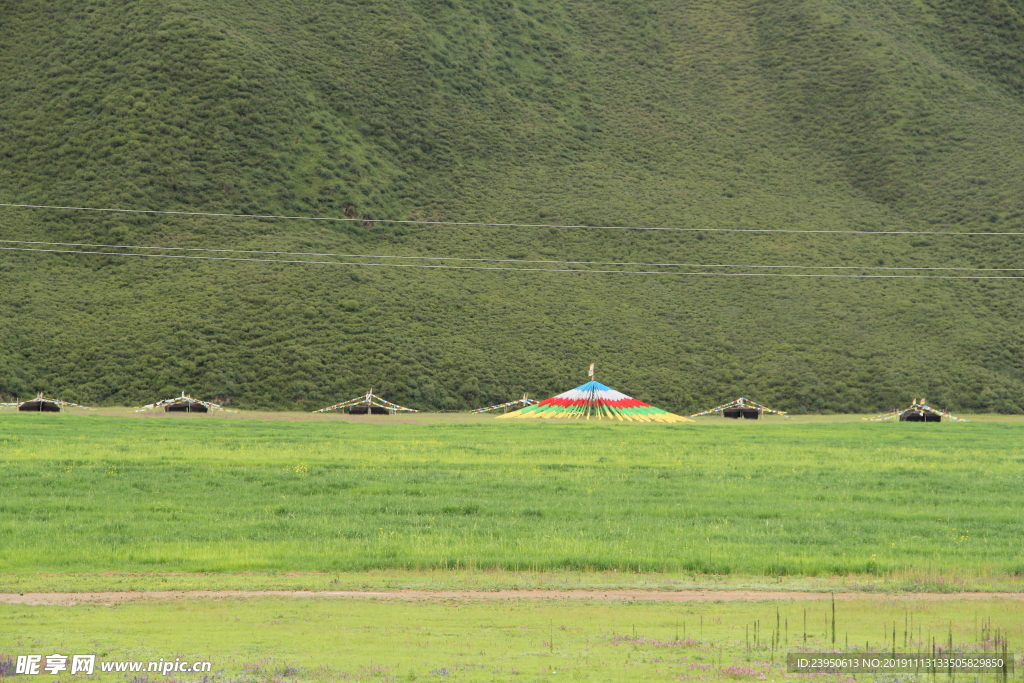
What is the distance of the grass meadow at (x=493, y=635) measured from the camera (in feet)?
30.8

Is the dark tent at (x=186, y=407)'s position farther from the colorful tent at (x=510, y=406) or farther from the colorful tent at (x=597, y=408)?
the colorful tent at (x=597, y=408)

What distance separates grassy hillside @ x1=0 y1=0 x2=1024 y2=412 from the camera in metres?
60.9

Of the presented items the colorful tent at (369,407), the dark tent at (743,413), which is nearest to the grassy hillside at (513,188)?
the colorful tent at (369,407)

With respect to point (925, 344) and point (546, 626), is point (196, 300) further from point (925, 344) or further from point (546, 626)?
point (546, 626)

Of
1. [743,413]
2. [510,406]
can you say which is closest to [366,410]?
[510,406]

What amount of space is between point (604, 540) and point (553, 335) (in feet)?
158

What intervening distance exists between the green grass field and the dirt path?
0.71 metres

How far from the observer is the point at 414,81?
3674 inches

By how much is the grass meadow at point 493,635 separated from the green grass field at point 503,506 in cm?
225

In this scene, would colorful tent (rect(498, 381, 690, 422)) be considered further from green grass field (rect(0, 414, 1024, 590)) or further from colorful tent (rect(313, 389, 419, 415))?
green grass field (rect(0, 414, 1024, 590))

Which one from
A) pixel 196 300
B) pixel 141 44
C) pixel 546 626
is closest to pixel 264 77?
pixel 141 44

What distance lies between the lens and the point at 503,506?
19.8 metres

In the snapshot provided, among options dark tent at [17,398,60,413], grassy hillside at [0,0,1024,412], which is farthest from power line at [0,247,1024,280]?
dark tent at [17,398,60,413]

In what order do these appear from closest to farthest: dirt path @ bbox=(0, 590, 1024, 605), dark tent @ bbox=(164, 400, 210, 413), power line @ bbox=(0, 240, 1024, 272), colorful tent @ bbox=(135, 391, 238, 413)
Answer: dirt path @ bbox=(0, 590, 1024, 605)
colorful tent @ bbox=(135, 391, 238, 413)
dark tent @ bbox=(164, 400, 210, 413)
power line @ bbox=(0, 240, 1024, 272)
